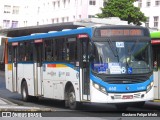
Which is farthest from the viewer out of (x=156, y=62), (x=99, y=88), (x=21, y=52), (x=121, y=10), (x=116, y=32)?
(x=121, y=10)

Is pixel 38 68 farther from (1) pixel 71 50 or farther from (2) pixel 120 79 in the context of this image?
(2) pixel 120 79

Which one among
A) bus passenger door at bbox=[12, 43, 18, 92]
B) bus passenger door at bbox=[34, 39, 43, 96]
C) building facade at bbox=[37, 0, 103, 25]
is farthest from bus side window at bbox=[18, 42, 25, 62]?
building facade at bbox=[37, 0, 103, 25]

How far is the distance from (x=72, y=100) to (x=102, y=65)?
93.3 inches

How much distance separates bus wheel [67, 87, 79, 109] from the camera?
17.9 meters

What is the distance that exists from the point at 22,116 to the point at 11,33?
4473 cm

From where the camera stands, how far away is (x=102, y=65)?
16391 mm

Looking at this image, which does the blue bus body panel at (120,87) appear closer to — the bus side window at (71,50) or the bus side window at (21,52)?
the bus side window at (71,50)

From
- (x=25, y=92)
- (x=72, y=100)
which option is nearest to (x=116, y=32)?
(x=72, y=100)

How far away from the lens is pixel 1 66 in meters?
63.2

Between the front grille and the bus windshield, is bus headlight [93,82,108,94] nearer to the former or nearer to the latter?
the front grille

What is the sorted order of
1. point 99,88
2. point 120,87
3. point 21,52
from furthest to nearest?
point 21,52 → point 99,88 → point 120,87

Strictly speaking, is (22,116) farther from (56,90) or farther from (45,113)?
(56,90)

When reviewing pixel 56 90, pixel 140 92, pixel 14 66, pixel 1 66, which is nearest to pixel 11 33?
pixel 1 66

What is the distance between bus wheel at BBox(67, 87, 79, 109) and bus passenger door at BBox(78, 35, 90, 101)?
2.47ft
